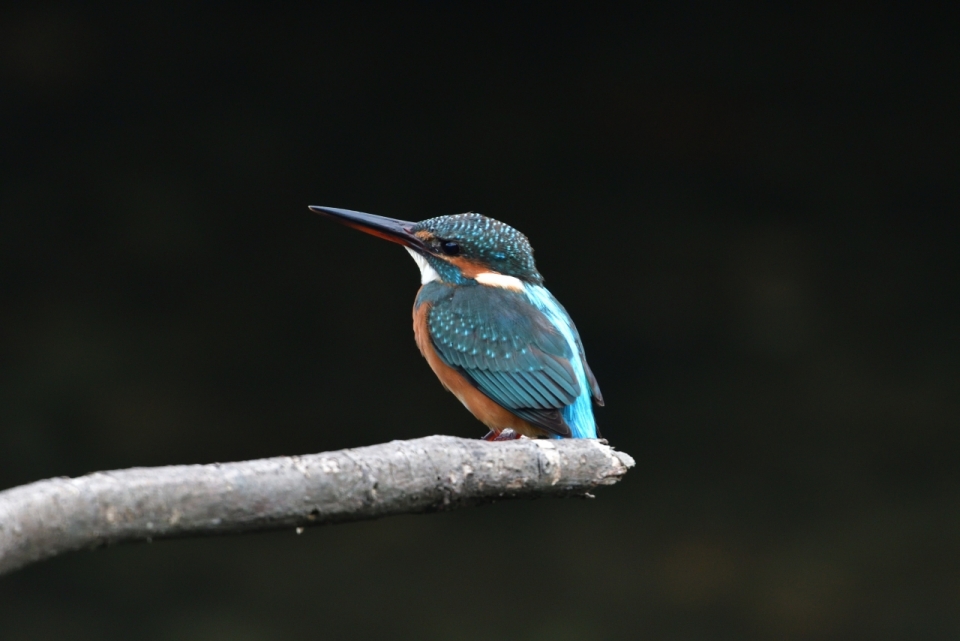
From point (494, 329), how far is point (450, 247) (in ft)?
0.74

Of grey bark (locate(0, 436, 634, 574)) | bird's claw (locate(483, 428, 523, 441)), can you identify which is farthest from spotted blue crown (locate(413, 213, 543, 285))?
grey bark (locate(0, 436, 634, 574))

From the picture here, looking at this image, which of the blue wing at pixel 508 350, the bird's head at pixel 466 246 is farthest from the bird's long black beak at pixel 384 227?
the blue wing at pixel 508 350

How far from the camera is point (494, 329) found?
2092 millimetres

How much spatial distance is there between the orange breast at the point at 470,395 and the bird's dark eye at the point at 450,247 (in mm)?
122

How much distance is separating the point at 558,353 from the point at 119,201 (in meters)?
1.97

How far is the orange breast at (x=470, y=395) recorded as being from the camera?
6.77 feet

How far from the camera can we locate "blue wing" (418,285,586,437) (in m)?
1.98

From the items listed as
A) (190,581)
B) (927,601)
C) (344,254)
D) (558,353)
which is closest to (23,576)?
(190,581)

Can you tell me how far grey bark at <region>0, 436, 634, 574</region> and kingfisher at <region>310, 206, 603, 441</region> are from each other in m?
0.59

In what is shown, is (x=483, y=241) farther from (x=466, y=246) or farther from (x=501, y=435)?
(x=501, y=435)

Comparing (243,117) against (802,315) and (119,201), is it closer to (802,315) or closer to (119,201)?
(119,201)

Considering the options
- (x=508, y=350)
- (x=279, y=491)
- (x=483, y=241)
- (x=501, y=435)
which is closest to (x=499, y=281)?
(x=483, y=241)

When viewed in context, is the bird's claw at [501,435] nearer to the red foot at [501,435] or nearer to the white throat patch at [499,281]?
the red foot at [501,435]

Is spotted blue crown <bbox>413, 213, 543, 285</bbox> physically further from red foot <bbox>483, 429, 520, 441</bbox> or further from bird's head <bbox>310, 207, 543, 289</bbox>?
red foot <bbox>483, 429, 520, 441</bbox>
